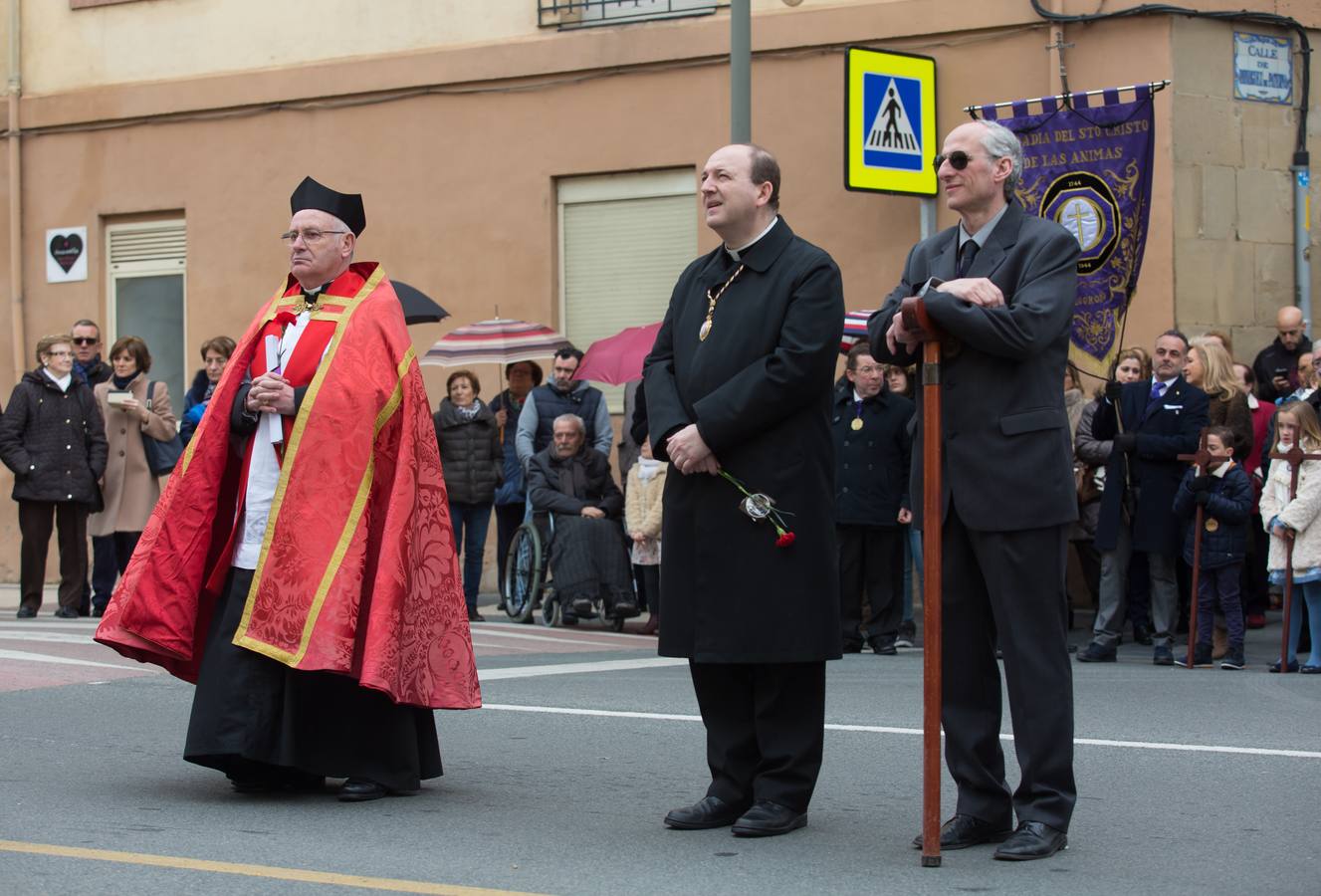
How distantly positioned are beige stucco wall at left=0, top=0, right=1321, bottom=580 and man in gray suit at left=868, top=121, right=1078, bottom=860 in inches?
397

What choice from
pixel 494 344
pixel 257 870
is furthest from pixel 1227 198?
pixel 257 870

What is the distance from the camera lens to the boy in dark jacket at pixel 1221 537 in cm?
1230

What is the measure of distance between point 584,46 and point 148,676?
29.2 feet

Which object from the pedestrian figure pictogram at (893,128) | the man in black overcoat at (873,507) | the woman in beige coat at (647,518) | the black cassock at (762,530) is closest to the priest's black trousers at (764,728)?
the black cassock at (762,530)

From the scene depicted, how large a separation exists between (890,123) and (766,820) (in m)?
10.8

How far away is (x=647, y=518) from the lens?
14719 mm

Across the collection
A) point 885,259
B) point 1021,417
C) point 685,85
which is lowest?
point 1021,417

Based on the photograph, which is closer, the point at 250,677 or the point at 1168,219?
the point at 250,677

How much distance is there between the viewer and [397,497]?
7164mm

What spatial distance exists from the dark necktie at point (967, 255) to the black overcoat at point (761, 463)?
401 millimetres

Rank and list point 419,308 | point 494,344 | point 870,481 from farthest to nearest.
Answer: point 494,344, point 419,308, point 870,481

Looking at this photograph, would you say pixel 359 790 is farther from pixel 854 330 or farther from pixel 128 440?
pixel 128 440

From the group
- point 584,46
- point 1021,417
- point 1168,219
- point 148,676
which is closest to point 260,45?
point 584,46

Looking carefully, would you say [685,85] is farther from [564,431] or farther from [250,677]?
[250,677]
